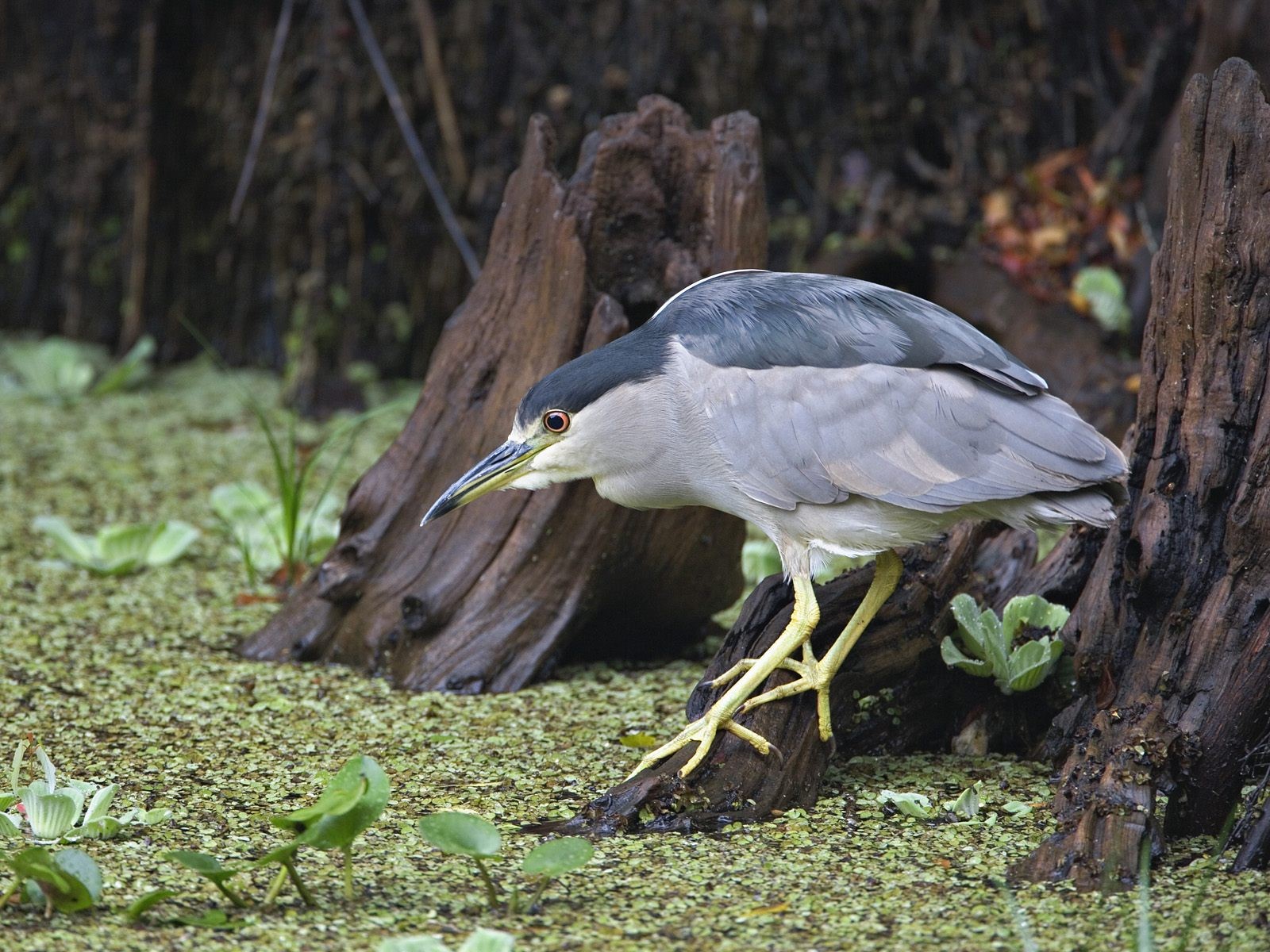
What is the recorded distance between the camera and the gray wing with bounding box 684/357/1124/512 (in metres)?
2.33

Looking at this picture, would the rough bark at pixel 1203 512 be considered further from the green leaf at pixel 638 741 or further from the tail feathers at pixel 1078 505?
the green leaf at pixel 638 741

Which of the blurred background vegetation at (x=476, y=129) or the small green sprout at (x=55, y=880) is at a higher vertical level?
the blurred background vegetation at (x=476, y=129)

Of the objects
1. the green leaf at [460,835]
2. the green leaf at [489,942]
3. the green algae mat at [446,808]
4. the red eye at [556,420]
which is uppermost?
the red eye at [556,420]

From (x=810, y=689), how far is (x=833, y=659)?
0.07 metres

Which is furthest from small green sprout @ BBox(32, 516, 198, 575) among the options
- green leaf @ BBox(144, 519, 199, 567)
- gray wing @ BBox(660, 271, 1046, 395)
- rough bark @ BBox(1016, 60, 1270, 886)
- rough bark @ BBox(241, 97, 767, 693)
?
rough bark @ BBox(1016, 60, 1270, 886)

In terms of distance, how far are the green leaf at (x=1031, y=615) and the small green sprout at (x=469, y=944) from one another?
4.30 feet

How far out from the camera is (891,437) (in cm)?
242

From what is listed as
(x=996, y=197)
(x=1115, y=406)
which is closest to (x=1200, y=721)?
(x=1115, y=406)

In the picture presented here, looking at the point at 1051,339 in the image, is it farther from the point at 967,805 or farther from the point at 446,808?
the point at 446,808

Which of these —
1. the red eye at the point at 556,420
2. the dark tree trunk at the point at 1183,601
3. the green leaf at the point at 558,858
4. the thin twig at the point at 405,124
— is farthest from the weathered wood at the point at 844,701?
the thin twig at the point at 405,124

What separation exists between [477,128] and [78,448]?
1913 millimetres

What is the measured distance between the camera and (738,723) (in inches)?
96.4

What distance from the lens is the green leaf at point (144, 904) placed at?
6.10 feet

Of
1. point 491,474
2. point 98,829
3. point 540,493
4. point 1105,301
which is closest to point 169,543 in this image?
point 540,493
